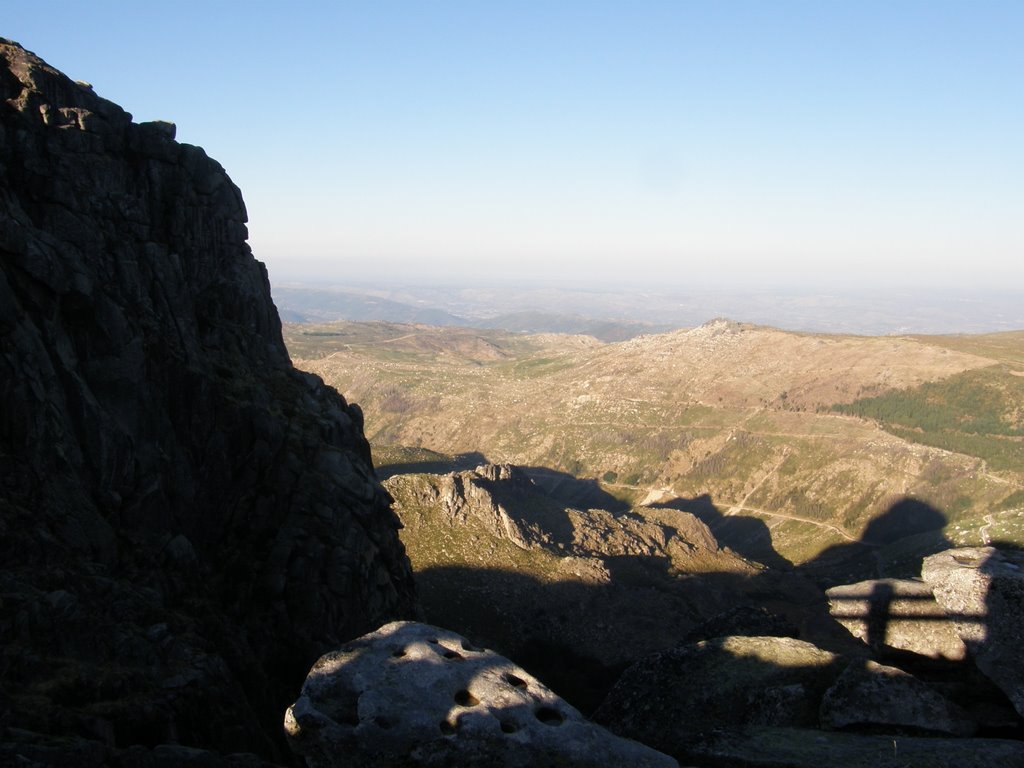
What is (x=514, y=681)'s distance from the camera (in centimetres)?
2447

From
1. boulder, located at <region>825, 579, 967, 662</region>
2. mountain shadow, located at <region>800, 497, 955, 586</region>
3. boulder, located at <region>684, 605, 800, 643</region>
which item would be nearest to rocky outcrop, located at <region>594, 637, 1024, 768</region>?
boulder, located at <region>825, 579, 967, 662</region>

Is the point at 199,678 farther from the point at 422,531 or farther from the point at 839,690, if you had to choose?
the point at 422,531

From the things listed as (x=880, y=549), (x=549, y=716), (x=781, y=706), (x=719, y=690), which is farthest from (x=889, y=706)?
(x=880, y=549)

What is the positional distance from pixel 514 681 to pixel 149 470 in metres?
33.5

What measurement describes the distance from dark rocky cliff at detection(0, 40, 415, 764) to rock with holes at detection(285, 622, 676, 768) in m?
6.38

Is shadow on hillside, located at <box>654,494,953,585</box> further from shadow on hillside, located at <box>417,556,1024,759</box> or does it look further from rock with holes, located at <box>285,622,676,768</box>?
rock with holes, located at <box>285,622,676,768</box>

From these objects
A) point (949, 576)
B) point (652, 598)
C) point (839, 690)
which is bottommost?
point (652, 598)

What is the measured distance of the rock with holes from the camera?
2105 centimetres

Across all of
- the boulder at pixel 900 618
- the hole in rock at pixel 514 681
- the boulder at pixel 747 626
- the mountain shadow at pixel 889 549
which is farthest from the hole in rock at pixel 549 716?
the mountain shadow at pixel 889 549

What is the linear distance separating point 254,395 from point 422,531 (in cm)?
6299

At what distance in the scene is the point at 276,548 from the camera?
177ft

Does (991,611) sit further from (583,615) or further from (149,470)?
(583,615)

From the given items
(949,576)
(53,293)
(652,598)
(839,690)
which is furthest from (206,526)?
(652,598)

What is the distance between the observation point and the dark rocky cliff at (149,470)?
2977 centimetres
